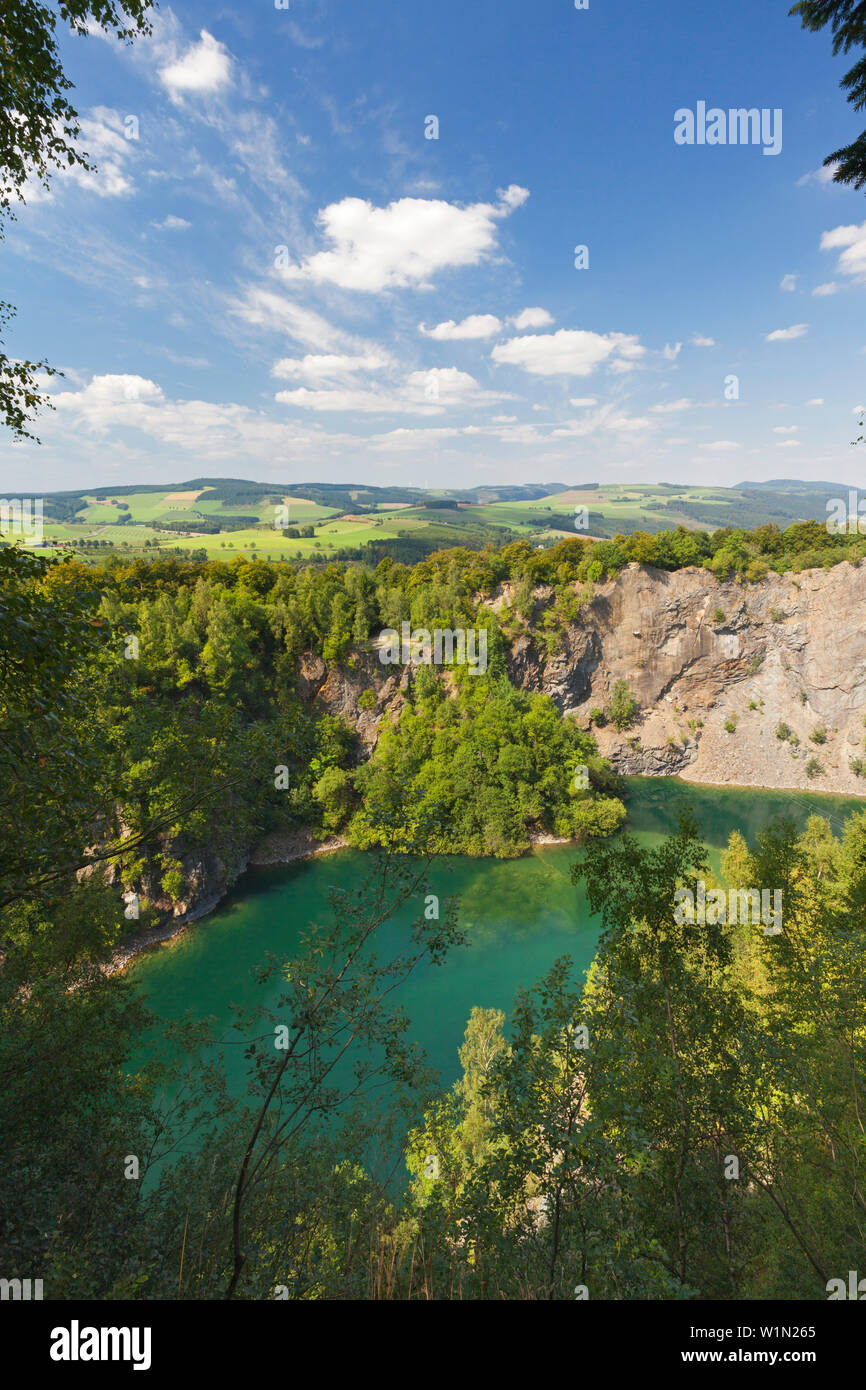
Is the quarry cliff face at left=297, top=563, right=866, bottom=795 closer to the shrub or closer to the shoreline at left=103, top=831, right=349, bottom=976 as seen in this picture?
the shrub

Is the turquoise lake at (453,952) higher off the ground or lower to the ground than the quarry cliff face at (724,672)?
lower

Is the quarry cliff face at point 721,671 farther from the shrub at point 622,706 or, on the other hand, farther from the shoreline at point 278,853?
the shoreline at point 278,853

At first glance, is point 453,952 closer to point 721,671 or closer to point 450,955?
point 450,955

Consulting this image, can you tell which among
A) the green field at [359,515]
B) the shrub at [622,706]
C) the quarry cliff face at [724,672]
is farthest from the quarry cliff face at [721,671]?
the green field at [359,515]

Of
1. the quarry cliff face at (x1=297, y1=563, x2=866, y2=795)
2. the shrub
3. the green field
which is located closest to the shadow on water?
the quarry cliff face at (x1=297, y1=563, x2=866, y2=795)

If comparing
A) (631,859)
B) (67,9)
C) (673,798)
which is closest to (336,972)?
(631,859)

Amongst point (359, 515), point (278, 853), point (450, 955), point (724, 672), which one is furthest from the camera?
point (359, 515)

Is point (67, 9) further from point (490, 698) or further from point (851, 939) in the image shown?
point (490, 698)

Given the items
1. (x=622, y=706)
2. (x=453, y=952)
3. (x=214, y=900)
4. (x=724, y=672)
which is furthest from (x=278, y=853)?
(x=724, y=672)

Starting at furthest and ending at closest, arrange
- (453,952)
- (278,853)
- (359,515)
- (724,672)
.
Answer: (359,515)
(724,672)
(278,853)
(453,952)
